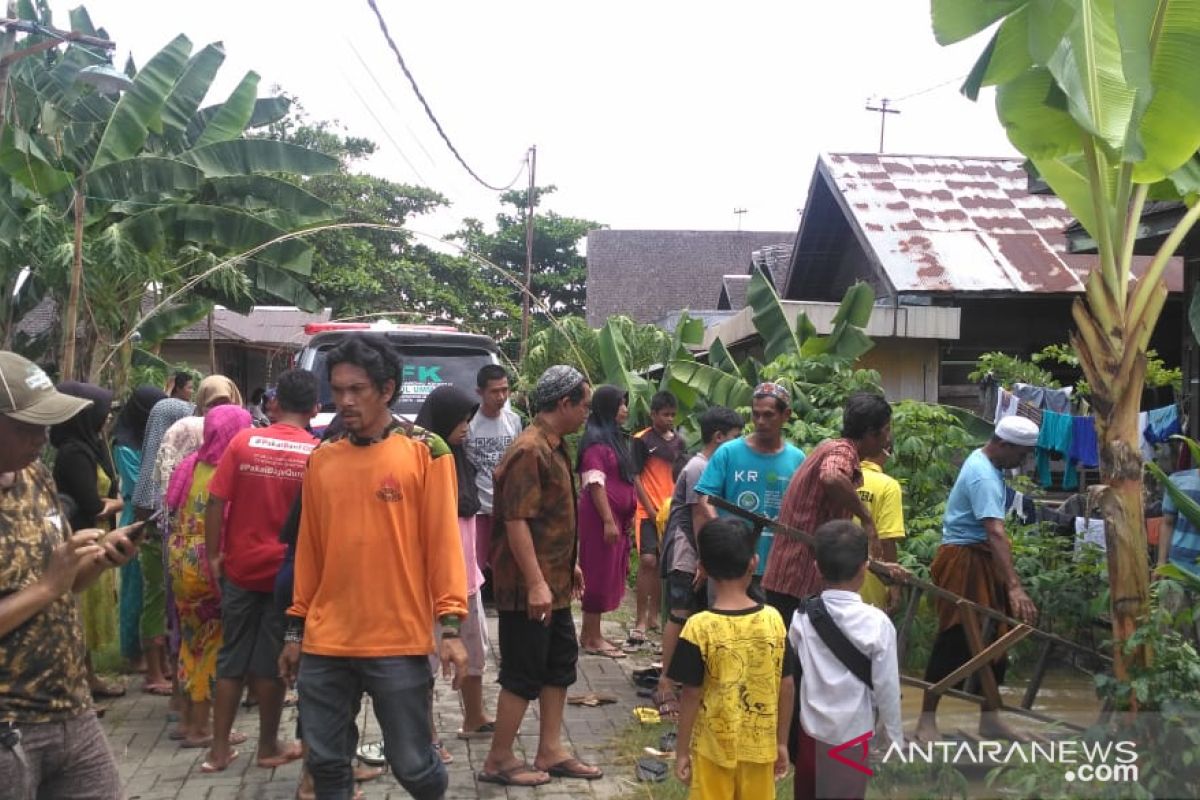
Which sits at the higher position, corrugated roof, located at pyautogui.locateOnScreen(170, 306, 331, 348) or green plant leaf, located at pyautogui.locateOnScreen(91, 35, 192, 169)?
green plant leaf, located at pyautogui.locateOnScreen(91, 35, 192, 169)

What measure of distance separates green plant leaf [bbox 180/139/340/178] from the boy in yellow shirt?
12.8 metres

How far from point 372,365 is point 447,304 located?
26209mm

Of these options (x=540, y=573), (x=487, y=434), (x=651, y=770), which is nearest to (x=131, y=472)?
(x=487, y=434)

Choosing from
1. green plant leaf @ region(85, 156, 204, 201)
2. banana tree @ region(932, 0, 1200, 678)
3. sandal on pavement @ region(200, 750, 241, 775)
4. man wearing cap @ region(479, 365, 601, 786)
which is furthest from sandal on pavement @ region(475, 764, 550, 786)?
green plant leaf @ region(85, 156, 204, 201)

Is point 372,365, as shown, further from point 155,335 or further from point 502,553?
point 155,335

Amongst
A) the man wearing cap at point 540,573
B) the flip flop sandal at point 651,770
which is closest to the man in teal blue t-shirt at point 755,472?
the man wearing cap at point 540,573

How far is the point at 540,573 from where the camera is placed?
17.0 feet

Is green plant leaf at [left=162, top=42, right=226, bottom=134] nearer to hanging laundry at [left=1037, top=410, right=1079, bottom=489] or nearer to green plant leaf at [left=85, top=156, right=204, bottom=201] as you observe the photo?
green plant leaf at [left=85, top=156, right=204, bottom=201]

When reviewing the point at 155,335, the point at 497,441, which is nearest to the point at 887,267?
the point at 497,441

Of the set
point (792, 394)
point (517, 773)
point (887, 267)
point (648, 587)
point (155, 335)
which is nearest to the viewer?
point (517, 773)

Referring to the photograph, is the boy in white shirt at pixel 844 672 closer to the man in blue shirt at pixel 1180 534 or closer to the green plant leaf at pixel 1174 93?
the green plant leaf at pixel 1174 93

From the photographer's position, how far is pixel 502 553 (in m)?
5.34

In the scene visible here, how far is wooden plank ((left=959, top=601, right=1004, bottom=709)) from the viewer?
5.23 metres

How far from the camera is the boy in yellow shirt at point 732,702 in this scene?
13.0 ft
